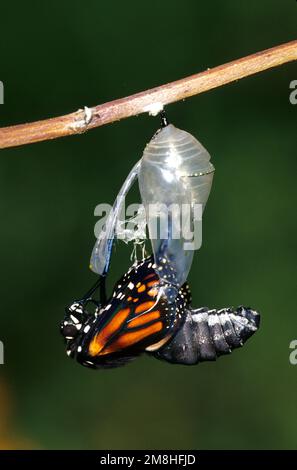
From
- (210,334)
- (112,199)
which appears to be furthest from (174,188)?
(112,199)

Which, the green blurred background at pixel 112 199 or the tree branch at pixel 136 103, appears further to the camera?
the green blurred background at pixel 112 199

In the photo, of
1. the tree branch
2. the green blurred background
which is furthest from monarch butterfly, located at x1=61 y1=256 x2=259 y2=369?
the green blurred background

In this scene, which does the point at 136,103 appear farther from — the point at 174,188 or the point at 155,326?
the point at 155,326

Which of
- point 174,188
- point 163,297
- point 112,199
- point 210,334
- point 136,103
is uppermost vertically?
point 112,199

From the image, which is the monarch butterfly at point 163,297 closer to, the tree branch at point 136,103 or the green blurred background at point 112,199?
the tree branch at point 136,103

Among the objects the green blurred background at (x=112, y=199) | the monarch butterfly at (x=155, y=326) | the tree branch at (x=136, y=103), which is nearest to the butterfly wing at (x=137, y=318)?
the monarch butterfly at (x=155, y=326)

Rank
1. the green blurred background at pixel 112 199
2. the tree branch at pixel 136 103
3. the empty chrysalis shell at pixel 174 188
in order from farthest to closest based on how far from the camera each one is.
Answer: the green blurred background at pixel 112 199, the empty chrysalis shell at pixel 174 188, the tree branch at pixel 136 103

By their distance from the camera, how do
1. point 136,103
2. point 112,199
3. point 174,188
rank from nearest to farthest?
point 136,103
point 174,188
point 112,199

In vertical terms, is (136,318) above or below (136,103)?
below
